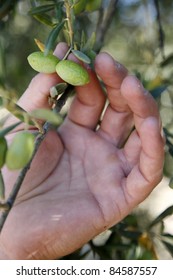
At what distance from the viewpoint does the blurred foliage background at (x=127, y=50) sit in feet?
5.29

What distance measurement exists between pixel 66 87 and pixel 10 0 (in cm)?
56

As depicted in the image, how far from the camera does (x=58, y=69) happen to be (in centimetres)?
101

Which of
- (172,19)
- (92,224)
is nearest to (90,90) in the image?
(92,224)

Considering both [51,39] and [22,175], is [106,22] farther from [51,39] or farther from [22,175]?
[22,175]

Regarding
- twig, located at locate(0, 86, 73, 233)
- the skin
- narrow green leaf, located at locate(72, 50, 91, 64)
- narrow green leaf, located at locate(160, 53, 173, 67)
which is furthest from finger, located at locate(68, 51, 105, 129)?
narrow green leaf, located at locate(160, 53, 173, 67)

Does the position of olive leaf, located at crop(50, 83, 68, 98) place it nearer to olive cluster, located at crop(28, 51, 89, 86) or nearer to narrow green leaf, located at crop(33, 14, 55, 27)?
olive cluster, located at crop(28, 51, 89, 86)

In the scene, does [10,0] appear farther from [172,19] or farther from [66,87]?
[172,19]

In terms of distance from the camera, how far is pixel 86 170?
135cm

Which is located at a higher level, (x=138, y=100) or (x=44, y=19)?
(x=44, y=19)

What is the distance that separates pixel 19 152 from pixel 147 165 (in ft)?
1.56

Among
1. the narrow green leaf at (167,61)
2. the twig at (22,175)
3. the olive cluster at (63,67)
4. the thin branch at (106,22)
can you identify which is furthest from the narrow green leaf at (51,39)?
the narrow green leaf at (167,61)

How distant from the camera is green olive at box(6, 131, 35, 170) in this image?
0.79 metres

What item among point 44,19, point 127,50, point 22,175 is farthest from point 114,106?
point 127,50

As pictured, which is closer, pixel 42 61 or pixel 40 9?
pixel 42 61
